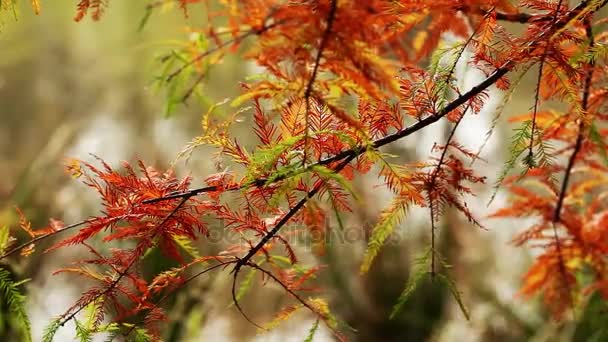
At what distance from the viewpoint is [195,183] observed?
9.13ft

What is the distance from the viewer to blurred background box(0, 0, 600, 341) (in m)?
2.51

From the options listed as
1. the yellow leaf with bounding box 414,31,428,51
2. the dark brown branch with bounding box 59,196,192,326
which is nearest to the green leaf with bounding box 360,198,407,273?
the dark brown branch with bounding box 59,196,192,326

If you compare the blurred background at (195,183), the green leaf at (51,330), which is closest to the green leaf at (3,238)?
the green leaf at (51,330)

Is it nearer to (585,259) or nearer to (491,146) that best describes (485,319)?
(491,146)

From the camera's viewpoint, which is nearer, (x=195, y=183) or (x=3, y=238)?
(x=3, y=238)

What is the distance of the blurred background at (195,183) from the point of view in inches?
98.7

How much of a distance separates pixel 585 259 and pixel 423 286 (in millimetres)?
1507

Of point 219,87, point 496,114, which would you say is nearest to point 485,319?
point 219,87

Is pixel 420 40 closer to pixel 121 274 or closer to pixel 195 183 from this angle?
pixel 121 274

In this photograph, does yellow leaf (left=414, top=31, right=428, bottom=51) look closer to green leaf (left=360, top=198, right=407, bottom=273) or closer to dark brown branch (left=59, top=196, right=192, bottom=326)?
green leaf (left=360, top=198, right=407, bottom=273)

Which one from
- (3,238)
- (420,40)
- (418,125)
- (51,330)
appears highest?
(420,40)

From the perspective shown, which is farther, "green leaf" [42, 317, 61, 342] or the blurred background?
the blurred background

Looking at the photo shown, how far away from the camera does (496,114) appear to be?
28.8 inches

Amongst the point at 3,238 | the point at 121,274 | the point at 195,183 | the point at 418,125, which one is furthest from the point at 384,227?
the point at 195,183
